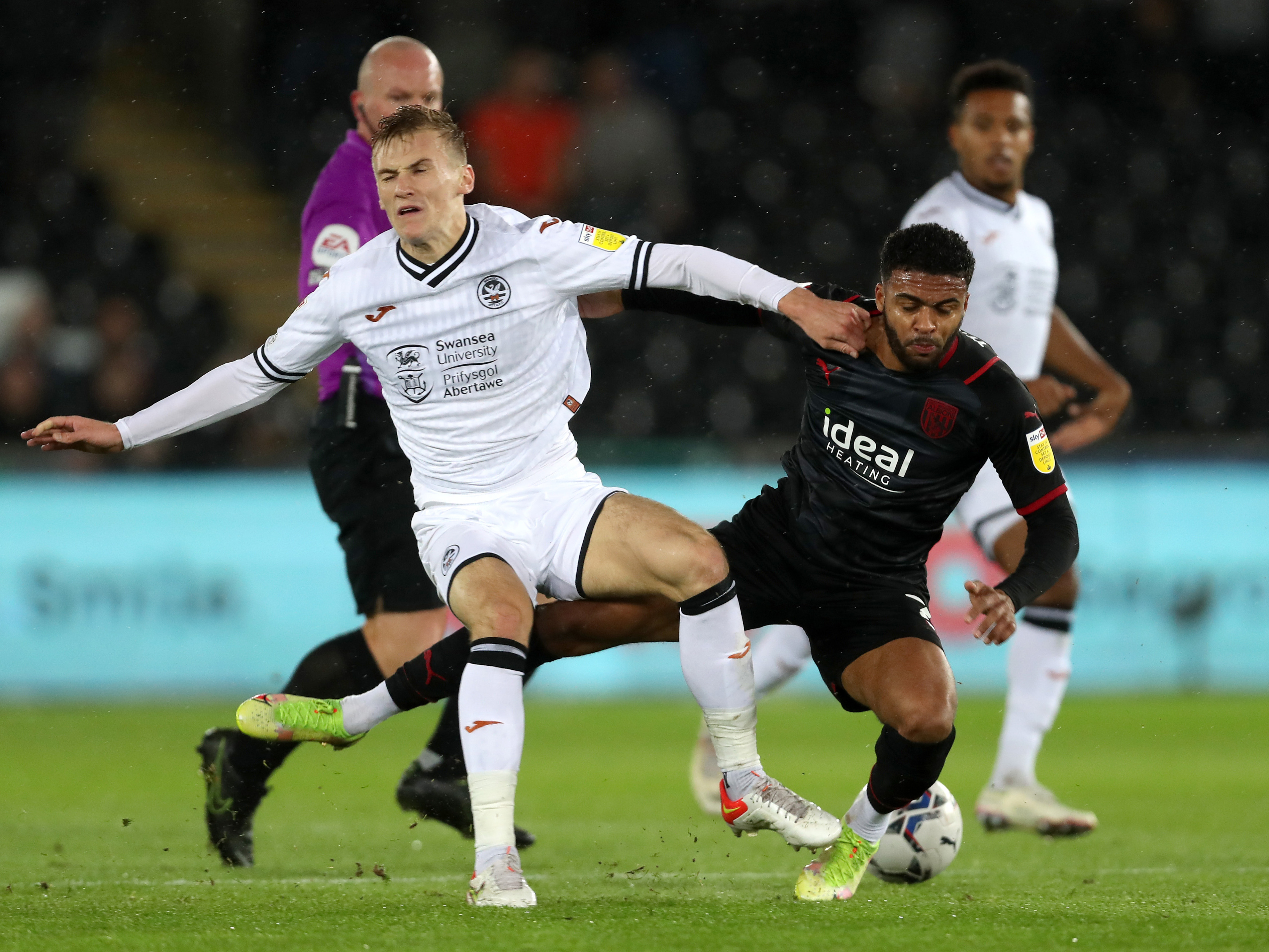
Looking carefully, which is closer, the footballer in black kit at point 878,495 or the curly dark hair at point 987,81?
the footballer in black kit at point 878,495

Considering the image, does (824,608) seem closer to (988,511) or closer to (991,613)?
(991,613)

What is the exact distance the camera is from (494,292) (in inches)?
183

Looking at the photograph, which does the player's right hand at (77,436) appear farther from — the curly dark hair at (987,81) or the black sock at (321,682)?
the curly dark hair at (987,81)

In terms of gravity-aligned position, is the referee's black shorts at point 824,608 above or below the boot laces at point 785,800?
above

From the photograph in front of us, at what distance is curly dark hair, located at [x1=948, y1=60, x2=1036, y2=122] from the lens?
6574mm

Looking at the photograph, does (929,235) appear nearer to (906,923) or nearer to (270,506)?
(906,923)

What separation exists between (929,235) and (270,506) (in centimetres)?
691

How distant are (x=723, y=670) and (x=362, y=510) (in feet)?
5.42

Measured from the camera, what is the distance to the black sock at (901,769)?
14.3 ft

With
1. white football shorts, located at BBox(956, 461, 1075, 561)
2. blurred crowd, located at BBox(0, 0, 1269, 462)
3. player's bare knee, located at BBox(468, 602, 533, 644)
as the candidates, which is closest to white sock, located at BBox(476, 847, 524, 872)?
player's bare knee, located at BBox(468, 602, 533, 644)

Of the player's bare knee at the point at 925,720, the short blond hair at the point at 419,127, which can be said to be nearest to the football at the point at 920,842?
the player's bare knee at the point at 925,720

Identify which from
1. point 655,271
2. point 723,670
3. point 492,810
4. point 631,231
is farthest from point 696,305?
point 631,231

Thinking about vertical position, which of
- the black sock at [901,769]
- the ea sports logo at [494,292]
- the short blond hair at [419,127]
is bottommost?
the black sock at [901,769]

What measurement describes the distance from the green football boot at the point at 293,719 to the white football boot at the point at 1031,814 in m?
2.47
